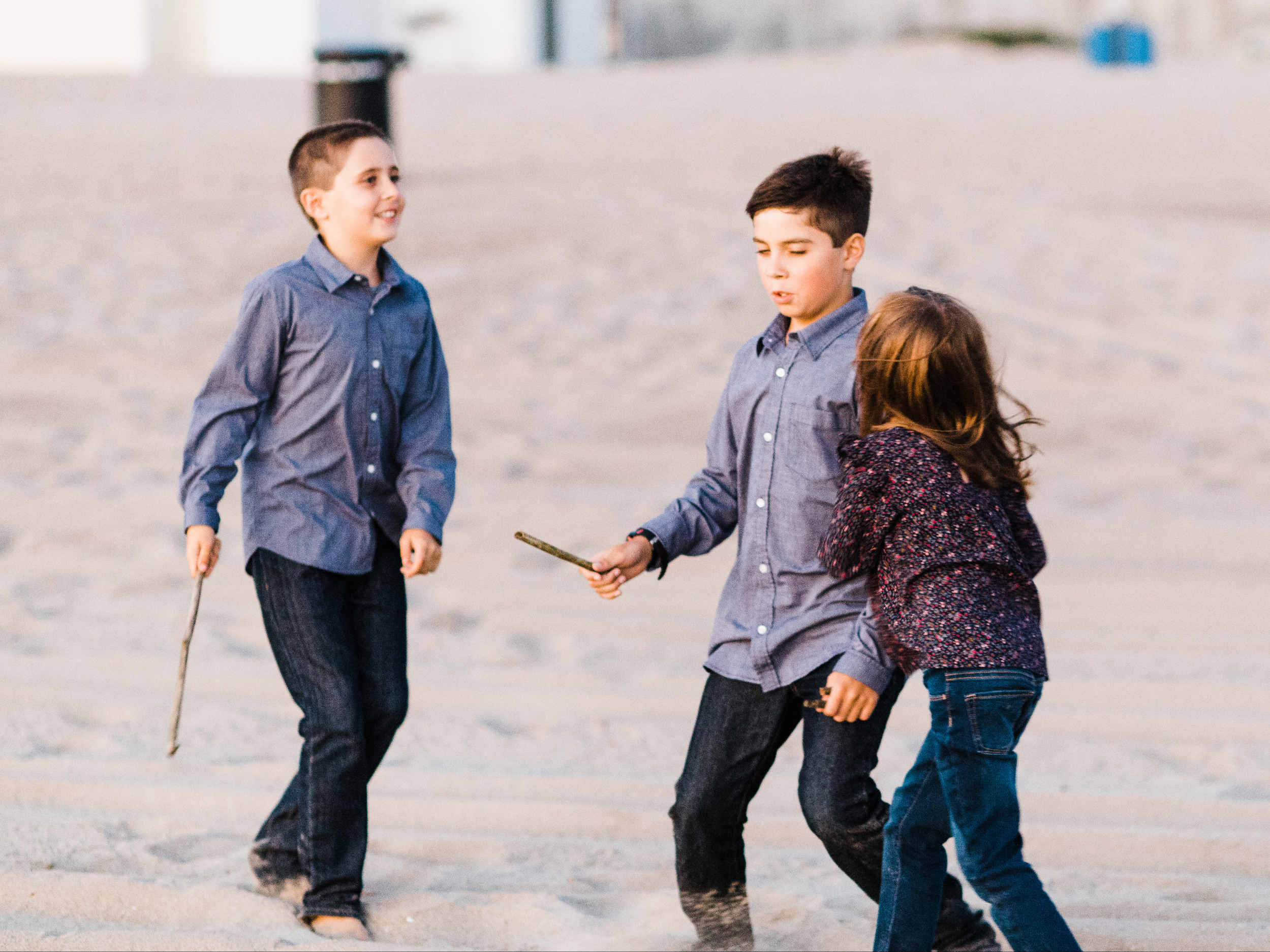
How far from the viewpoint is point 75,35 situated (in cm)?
2645

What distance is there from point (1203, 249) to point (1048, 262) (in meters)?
1.07

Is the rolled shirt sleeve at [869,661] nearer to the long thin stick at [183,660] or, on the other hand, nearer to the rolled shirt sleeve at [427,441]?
the rolled shirt sleeve at [427,441]

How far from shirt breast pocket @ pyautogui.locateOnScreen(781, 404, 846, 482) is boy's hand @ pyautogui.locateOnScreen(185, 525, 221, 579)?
104 centimetres

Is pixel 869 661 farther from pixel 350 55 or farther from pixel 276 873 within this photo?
pixel 350 55

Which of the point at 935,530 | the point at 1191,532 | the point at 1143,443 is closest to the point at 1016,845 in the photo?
the point at 935,530

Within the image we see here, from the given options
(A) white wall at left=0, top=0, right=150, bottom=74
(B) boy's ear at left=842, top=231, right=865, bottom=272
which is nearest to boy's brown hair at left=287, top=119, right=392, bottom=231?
(B) boy's ear at left=842, top=231, right=865, bottom=272

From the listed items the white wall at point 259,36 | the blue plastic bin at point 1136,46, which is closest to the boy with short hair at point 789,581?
the white wall at point 259,36

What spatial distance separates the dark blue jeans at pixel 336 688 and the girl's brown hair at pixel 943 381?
3.43ft

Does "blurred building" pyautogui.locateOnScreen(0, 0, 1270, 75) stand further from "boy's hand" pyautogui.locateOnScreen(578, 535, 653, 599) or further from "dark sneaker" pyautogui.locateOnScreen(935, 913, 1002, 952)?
"dark sneaker" pyautogui.locateOnScreen(935, 913, 1002, 952)

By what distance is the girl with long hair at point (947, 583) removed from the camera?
225cm

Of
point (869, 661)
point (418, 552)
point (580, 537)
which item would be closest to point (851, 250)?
point (869, 661)

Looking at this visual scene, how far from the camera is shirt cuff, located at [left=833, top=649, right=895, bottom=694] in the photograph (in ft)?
7.73

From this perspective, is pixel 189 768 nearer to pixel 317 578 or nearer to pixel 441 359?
pixel 317 578

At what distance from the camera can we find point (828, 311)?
259 cm
